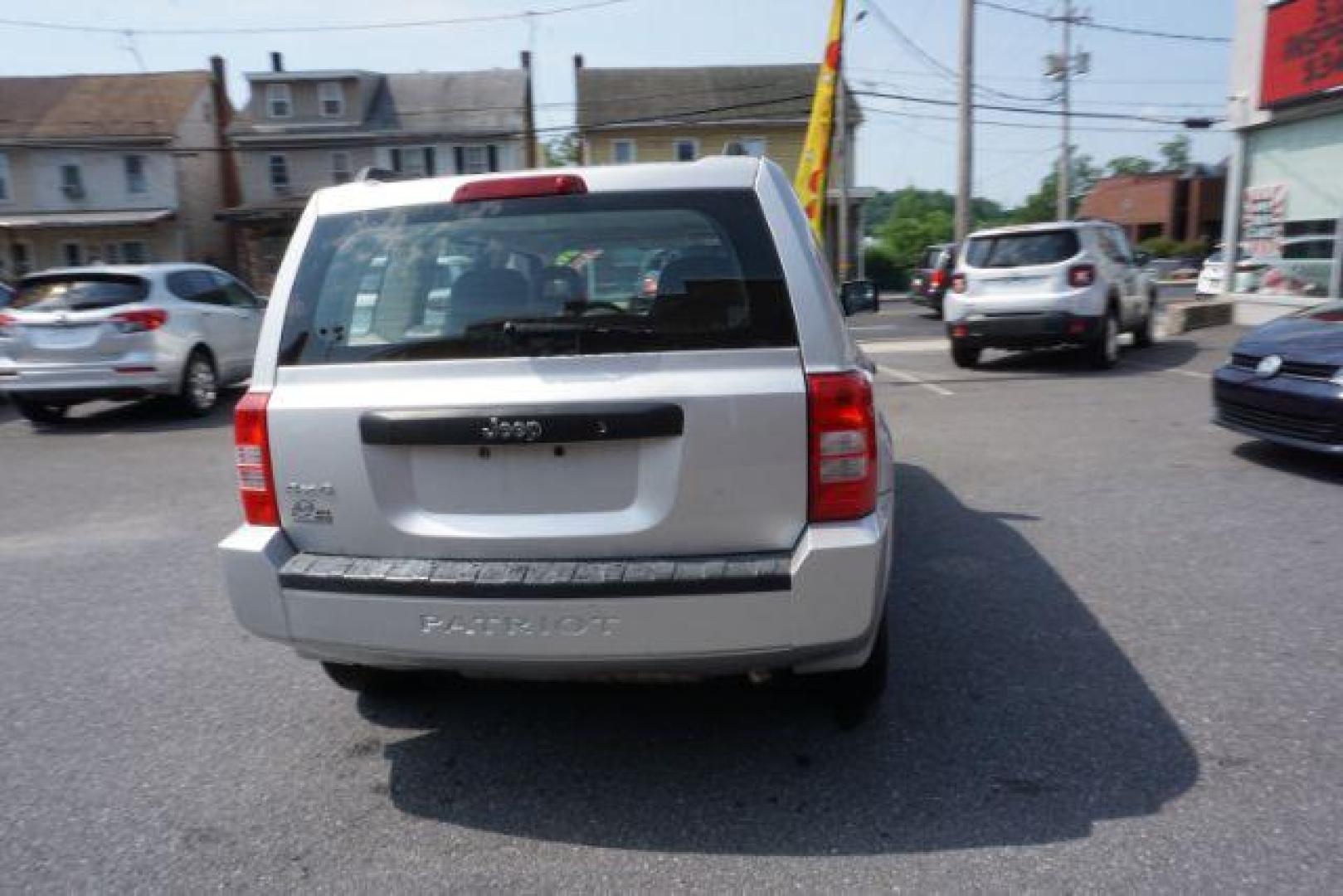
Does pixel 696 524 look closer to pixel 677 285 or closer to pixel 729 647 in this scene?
pixel 729 647

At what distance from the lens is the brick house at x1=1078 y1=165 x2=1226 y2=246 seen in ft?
182

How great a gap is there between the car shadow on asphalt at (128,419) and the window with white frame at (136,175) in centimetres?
2907

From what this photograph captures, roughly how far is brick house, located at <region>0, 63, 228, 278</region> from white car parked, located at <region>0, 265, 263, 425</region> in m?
29.6

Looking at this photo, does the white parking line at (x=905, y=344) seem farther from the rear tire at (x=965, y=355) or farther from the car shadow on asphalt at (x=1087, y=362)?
the rear tire at (x=965, y=355)

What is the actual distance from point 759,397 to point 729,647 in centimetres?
67

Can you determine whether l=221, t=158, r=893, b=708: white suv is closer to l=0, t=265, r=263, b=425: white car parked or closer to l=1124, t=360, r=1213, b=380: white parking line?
l=0, t=265, r=263, b=425: white car parked

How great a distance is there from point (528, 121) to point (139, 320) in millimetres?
31146

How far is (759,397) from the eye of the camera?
8.55ft

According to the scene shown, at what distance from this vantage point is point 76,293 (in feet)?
32.2

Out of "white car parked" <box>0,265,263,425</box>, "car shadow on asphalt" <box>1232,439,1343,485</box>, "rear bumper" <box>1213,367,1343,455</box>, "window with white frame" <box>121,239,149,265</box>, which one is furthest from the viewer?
"window with white frame" <box>121,239,149,265</box>

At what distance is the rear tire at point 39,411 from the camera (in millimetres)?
10289

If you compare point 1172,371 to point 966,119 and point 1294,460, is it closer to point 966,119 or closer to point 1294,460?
point 1294,460

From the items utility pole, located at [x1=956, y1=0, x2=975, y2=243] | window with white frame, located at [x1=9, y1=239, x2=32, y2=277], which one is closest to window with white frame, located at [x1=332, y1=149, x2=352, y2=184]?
window with white frame, located at [x1=9, y1=239, x2=32, y2=277]

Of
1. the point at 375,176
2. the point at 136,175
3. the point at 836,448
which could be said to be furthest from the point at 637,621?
the point at 136,175
